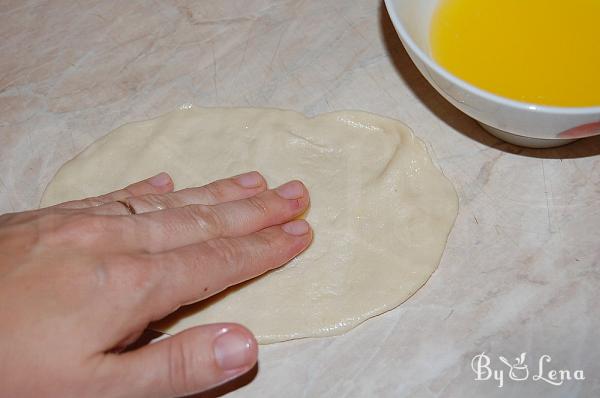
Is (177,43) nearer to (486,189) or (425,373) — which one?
(486,189)

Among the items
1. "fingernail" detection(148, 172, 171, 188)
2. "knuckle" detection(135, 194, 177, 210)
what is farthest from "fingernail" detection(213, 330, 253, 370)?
"fingernail" detection(148, 172, 171, 188)

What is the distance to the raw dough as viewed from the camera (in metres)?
1.30

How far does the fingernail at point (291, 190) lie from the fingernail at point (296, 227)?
0.18ft

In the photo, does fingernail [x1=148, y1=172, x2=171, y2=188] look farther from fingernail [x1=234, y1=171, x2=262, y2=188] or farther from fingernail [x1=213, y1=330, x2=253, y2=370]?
fingernail [x1=213, y1=330, x2=253, y2=370]

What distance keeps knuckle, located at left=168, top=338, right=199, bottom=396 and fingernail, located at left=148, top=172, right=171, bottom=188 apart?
0.47 metres

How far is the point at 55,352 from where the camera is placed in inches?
38.6

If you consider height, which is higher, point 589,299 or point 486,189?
point 486,189

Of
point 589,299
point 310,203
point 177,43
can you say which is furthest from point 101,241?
point 589,299

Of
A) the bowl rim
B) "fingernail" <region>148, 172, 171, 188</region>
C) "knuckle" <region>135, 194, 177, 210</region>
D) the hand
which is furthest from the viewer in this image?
"fingernail" <region>148, 172, 171, 188</region>

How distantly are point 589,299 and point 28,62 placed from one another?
4.92 feet

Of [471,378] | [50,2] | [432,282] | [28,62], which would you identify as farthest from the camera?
[50,2]

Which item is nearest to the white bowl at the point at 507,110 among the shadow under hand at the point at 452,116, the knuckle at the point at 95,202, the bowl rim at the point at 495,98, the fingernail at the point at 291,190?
the bowl rim at the point at 495,98

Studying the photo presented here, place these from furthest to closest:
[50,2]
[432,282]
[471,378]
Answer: [50,2] → [432,282] → [471,378]

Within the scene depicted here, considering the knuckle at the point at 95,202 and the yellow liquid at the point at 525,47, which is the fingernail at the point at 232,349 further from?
the yellow liquid at the point at 525,47
